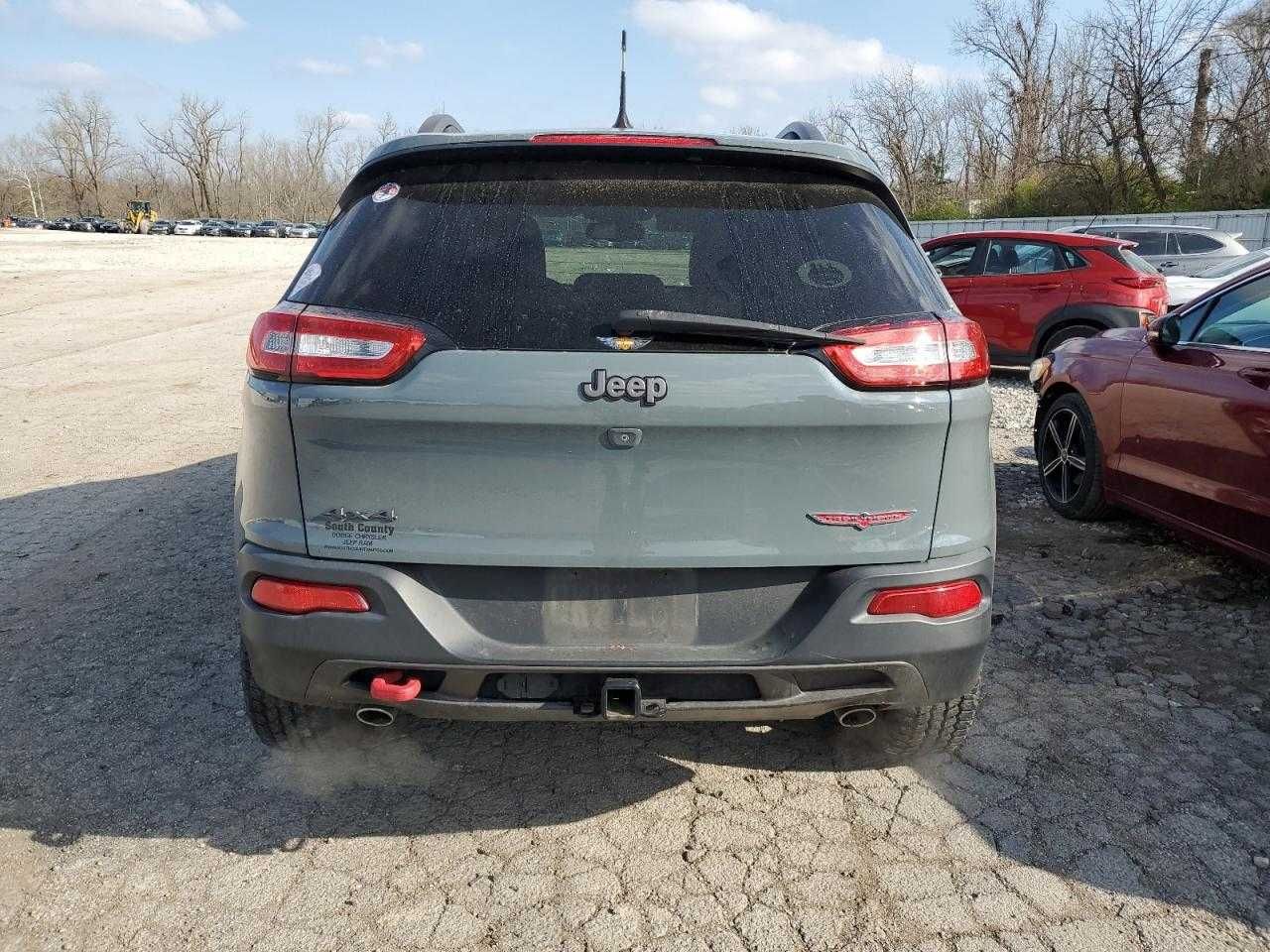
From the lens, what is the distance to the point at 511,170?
2.44 metres

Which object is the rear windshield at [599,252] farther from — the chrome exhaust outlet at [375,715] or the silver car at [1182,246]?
the silver car at [1182,246]

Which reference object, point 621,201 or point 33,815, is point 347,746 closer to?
point 33,815

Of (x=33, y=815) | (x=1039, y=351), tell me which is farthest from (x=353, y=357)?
(x=1039, y=351)

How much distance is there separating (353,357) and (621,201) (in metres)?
0.76

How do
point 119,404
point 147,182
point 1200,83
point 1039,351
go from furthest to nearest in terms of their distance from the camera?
point 147,182 → point 1200,83 → point 1039,351 → point 119,404

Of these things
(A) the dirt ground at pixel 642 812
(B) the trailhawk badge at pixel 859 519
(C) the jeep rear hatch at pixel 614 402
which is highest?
(C) the jeep rear hatch at pixel 614 402

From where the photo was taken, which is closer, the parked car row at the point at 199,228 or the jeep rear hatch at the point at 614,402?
the jeep rear hatch at the point at 614,402

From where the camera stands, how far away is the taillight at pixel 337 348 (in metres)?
2.22

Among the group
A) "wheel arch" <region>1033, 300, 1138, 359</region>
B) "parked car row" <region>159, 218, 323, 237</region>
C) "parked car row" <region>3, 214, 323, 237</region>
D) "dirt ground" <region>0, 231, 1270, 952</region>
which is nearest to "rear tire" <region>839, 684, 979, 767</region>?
"dirt ground" <region>0, 231, 1270, 952</region>

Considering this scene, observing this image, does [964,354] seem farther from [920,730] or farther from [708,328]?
[920,730]

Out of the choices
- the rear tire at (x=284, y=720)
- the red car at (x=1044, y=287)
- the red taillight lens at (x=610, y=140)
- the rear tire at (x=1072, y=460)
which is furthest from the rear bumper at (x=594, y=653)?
the red car at (x=1044, y=287)

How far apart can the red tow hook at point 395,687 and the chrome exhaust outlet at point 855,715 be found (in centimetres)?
106

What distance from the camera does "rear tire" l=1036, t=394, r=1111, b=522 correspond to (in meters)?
5.45

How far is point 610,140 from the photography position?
242 centimetres
